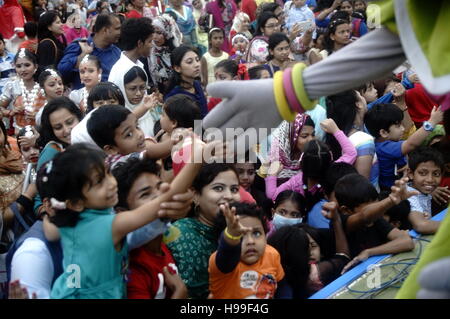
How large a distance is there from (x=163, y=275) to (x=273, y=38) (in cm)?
371

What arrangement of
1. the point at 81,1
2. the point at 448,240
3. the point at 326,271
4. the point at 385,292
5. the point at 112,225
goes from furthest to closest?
the point at 81,1
the point at 326,271
the point at 385,292
the point at 112,225
the point at 448,240

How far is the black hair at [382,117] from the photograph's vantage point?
164 inches

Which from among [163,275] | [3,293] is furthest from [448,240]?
[3,293]

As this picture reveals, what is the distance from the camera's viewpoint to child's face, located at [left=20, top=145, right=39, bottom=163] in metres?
3.65

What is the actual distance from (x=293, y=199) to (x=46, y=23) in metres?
3.77

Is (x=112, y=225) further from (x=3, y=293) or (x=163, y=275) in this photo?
(x=3, y=293)

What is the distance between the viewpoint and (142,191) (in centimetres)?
243

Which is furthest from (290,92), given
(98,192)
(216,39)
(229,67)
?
(216,39)

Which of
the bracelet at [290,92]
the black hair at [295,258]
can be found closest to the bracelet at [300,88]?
the bracelet at [290,92]

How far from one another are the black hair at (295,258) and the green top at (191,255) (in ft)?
1.17

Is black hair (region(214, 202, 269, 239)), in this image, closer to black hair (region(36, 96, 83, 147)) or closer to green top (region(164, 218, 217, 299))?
green top (region(164, 218, 217, 299))

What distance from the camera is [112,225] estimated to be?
212cm

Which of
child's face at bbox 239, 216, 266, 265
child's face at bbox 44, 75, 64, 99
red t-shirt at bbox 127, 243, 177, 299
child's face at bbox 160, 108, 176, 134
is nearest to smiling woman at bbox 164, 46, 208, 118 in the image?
child's face at bbox 44, 75, 64, 99
